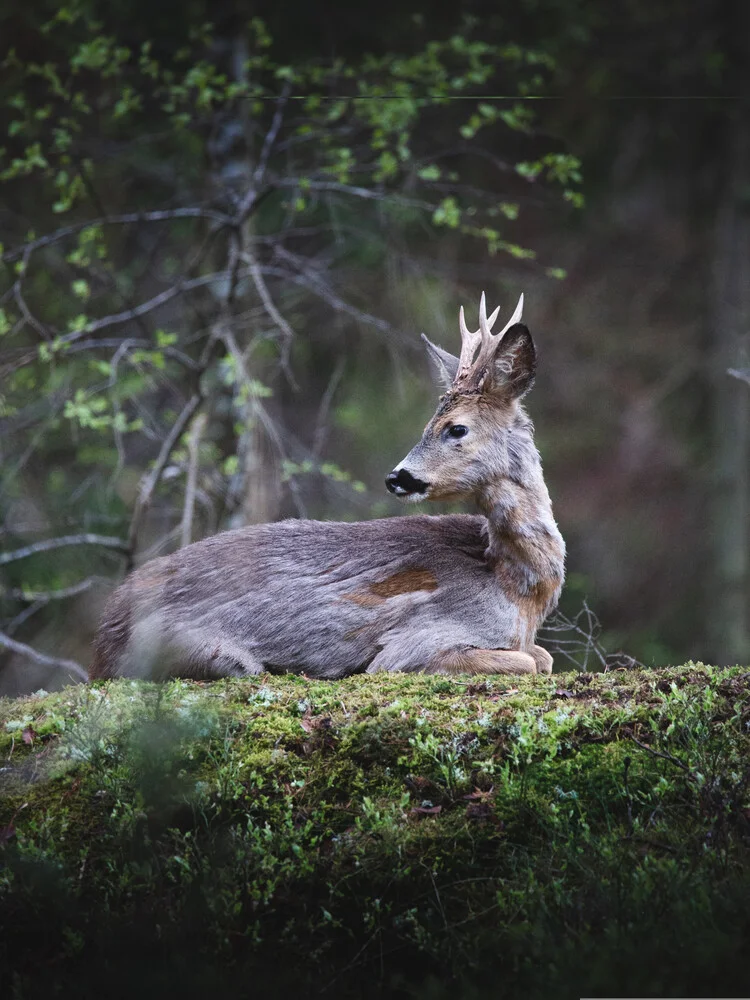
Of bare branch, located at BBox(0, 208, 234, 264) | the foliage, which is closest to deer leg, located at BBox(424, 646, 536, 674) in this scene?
the foliage

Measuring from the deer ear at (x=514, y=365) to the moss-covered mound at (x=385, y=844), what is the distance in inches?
53.7

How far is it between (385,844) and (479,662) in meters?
1.39

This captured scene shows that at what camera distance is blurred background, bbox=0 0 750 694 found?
20.7 feet

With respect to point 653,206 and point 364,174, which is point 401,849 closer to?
point 364,174

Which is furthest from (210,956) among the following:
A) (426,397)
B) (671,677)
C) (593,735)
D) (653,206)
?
(653,206)

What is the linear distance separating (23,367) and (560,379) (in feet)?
15.3

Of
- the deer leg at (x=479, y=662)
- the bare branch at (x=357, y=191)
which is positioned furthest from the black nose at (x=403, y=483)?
the bare branch at (x=357, y=191)

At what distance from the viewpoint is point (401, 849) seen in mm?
3008

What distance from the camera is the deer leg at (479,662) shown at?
14.1ft

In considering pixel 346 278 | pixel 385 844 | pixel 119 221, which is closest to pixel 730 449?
pixel 346 278

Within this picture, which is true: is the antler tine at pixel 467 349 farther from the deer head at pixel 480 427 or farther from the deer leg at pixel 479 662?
the deer leg at pixel 479 662

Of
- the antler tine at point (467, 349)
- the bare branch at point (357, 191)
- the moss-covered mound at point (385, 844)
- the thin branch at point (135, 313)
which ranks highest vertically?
the bare branch at point (357, 191)

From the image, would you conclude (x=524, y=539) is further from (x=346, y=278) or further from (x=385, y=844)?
(x=346, y=278)

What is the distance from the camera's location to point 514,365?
14.9 ft
